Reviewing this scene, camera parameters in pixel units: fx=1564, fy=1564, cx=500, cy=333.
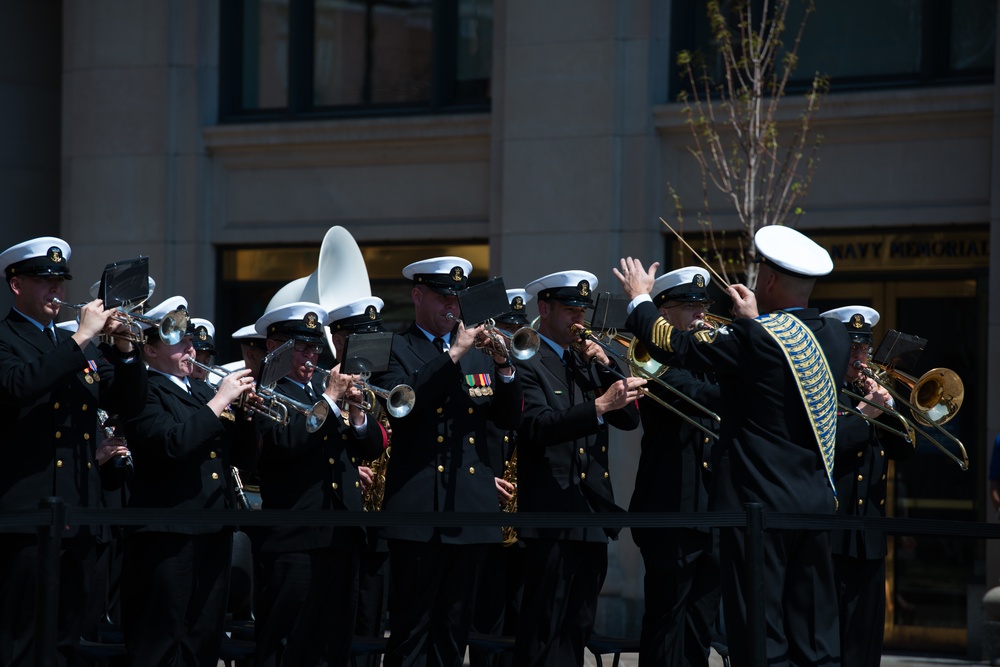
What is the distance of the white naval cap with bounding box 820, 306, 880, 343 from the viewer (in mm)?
8914

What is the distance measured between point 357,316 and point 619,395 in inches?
67.4

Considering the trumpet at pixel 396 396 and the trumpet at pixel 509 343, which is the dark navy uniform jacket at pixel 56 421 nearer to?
the trumpet at pixel 396 396

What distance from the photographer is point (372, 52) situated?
47.8ft

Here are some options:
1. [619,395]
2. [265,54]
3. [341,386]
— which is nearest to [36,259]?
[341,386]

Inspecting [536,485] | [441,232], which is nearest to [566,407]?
[536,485]

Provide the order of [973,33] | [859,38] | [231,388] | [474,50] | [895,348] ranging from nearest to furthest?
[231,388] < [895,348] < [973,33] < [859,38] < [474,50]

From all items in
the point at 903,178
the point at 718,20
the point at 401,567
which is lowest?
the point at 401,567

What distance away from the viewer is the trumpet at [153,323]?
22.8ft

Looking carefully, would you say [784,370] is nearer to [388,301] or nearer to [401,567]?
[401,567]

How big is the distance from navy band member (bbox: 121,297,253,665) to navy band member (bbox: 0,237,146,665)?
23 cm

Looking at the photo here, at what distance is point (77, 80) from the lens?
48.5 feet

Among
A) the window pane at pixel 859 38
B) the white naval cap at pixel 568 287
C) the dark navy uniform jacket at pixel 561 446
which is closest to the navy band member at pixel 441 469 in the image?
the dark navy uniform jacket at pixel 561 446

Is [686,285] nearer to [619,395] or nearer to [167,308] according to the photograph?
[619,395]

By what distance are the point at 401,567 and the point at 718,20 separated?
6139mm
